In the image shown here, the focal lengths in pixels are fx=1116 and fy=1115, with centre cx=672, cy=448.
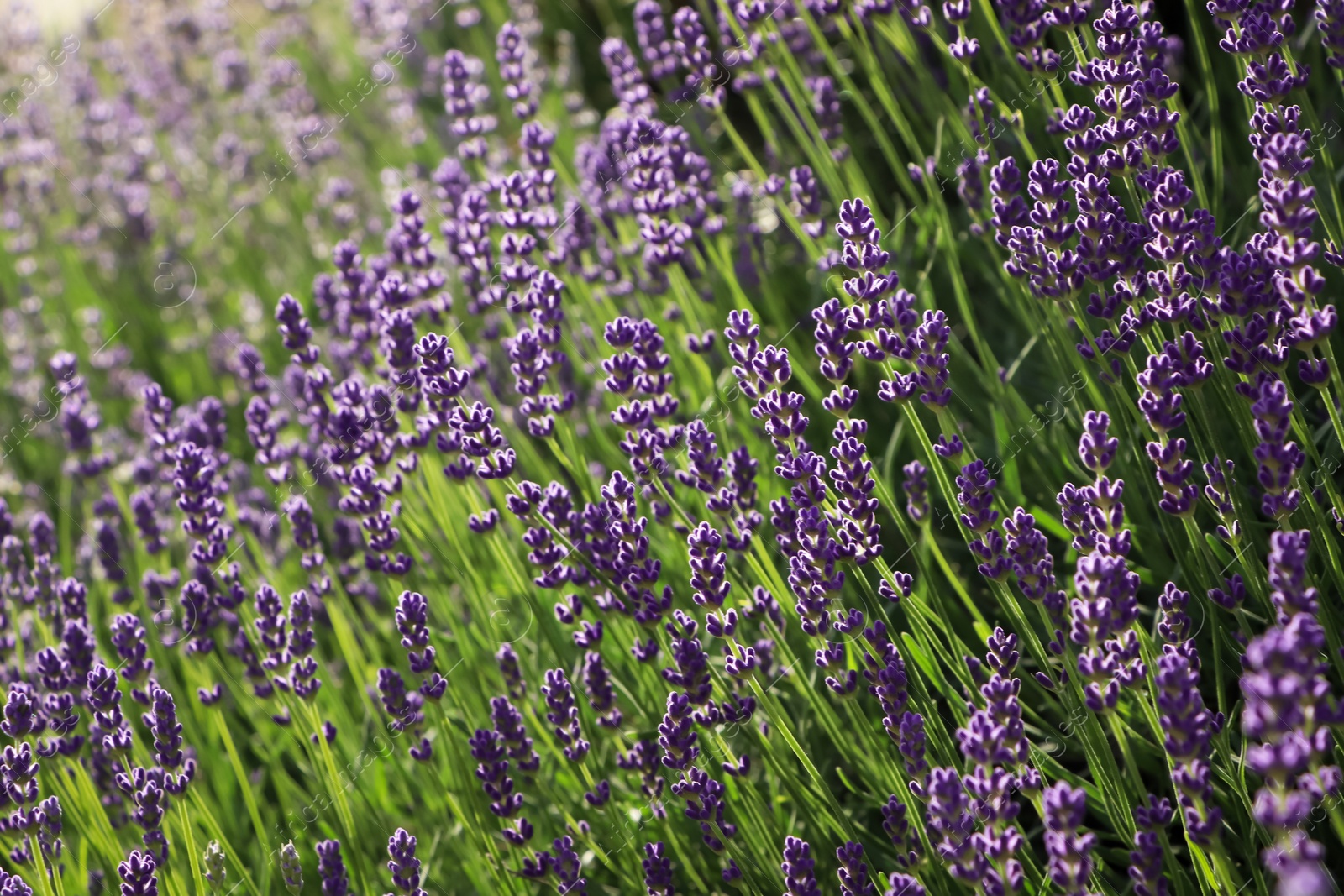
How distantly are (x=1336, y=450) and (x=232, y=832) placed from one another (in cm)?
277

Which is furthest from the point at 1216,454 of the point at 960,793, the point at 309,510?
the point at 309,510

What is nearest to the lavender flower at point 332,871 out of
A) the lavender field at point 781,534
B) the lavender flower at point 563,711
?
the lavender field at point 781,534

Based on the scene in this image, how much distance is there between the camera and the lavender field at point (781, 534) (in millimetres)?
1840

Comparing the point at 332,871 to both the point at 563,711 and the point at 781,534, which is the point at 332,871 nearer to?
the point at 563,711

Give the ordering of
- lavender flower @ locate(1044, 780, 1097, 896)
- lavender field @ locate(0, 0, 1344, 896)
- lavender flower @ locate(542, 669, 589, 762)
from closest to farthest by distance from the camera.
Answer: lavender flower @ locate(1044, 780, 1097, 896) < lavender field @ locate(0, 0, 1344, 896) < lavender flower @ locate(542, 669, 589, 762)

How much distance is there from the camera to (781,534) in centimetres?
218

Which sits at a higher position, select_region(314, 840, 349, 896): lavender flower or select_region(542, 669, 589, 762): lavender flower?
select_region(542, 669, 589, 762): lavender flower

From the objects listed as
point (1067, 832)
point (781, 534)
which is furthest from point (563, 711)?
point (1067, 832)

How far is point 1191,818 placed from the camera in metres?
1.55

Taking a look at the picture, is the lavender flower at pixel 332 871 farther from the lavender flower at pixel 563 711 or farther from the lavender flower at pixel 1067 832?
the lavender flower at pixel 1067 832

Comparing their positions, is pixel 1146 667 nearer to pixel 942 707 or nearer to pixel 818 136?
pixel 942 707

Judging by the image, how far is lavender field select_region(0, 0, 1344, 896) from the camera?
1840 mm

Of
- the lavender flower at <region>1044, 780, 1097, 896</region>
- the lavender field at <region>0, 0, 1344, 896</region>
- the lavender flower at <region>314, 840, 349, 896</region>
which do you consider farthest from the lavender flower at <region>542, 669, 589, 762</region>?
the lavender flower at <region>1044, 780, 1097, 896</region>

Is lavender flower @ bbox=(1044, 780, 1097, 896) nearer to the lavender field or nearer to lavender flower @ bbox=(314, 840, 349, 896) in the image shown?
the lavender field
